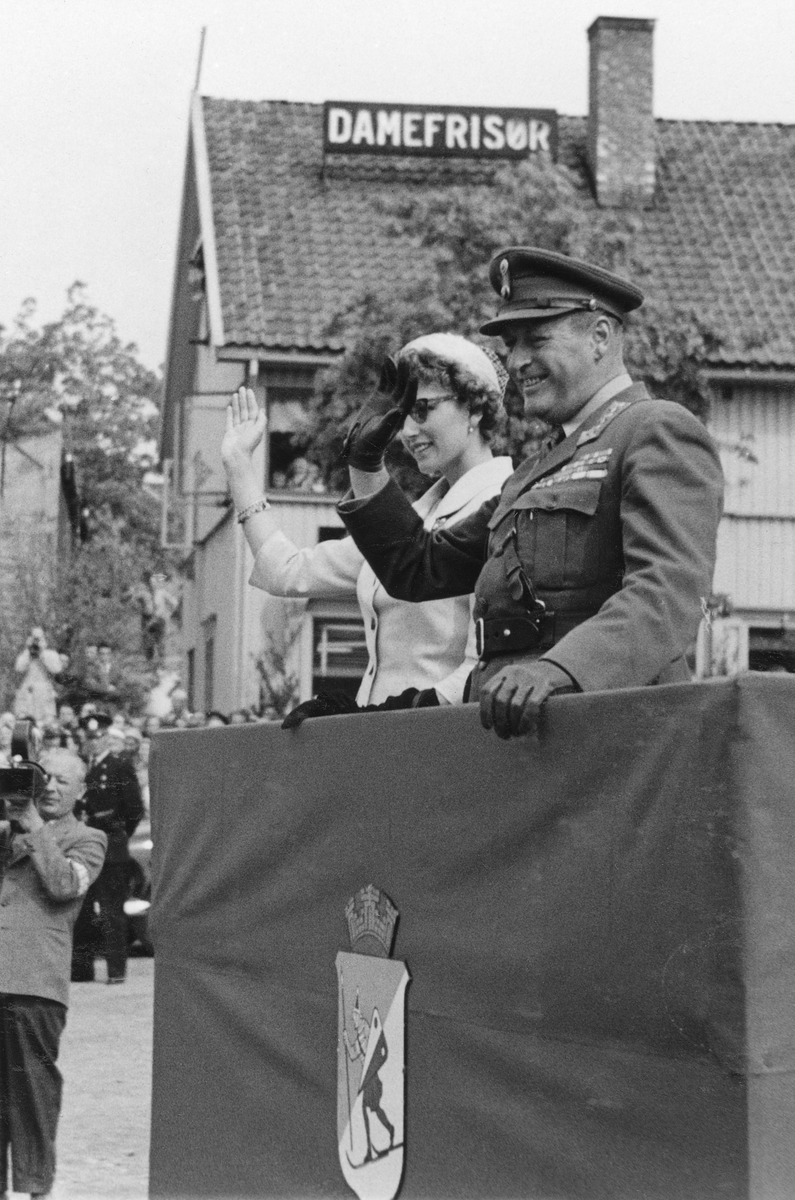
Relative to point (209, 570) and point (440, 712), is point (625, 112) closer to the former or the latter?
point (209, 570)

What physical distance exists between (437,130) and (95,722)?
1235cm

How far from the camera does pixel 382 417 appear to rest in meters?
3.61

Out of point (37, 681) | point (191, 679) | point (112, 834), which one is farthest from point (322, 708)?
point (191, 679)

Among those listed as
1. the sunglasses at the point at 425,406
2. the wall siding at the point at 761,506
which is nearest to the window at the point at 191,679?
the wall siding at the point at 761,506

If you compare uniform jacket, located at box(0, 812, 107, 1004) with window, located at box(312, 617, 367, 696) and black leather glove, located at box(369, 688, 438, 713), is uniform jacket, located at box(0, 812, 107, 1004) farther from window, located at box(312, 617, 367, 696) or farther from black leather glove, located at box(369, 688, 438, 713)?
window, located at box(312, 617, 367, 696)

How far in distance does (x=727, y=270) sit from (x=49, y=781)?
19686 mm

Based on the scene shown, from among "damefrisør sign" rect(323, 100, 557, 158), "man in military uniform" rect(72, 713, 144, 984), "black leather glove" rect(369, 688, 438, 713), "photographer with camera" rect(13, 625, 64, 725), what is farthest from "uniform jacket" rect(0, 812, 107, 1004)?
"damefrisør sign" rect(323, 100, 557, 158)

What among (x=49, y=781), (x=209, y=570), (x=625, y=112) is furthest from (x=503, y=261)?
(x=209, y=570)

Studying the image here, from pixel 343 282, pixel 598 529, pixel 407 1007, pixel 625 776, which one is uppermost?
pixel 343 282

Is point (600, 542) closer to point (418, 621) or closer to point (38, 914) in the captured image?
point (418, 621)

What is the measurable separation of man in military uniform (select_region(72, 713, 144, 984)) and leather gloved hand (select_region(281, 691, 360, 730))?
901 cm

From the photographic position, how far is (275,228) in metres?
25.6

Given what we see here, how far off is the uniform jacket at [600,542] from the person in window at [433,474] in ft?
1.20

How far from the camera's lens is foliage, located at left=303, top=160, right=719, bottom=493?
18219mm
